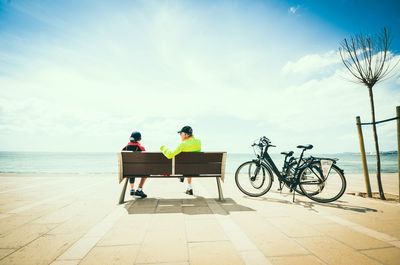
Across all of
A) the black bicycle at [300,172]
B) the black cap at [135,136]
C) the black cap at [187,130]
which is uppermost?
the black cap at [187,130]

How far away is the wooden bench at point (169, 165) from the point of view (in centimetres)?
492

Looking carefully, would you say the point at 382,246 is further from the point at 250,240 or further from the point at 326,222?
the point at 250,240

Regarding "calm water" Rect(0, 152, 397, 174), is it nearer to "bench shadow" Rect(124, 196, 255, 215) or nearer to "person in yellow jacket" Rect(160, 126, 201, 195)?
"bench shadow" Rect(124, 196, 255, 215)

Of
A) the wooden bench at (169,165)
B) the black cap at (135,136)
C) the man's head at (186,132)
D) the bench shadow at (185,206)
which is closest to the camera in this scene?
the bench shadow at (185,206)

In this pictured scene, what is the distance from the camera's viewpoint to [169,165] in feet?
16.5

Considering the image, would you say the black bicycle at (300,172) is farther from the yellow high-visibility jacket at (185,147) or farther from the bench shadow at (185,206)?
the yellow high-visibility jacket at (185,147)

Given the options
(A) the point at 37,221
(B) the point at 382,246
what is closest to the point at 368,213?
(B) the point at 382,246

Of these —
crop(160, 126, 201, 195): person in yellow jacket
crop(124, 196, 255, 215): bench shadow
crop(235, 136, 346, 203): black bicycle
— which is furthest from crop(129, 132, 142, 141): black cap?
crop(235, 136, 346, 203): black bicycle

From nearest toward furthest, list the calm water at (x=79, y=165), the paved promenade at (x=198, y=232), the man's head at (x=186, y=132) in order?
the paved promenade at (x=198, y=232) < the man's head at (x=186, y=132) < the calm water at (x=79, y=165)

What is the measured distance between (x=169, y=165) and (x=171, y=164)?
0.17ft

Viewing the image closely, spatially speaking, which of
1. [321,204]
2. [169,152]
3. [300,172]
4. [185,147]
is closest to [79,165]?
[185,147]

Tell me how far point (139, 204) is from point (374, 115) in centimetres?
669

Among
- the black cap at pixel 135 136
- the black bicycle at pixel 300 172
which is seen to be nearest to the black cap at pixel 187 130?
the black cap at pixel 135 136

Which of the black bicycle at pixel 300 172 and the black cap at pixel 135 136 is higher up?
the black cap at pixel 135 136
